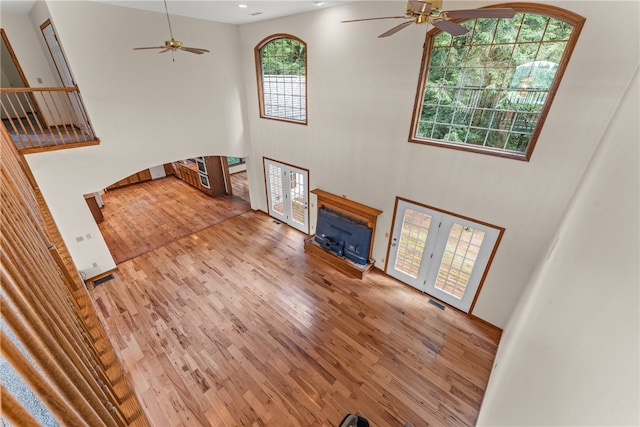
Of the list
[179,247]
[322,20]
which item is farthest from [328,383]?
[322,20]

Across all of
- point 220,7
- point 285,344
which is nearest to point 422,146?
point 285,344

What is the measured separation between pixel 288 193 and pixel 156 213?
4.33 metres

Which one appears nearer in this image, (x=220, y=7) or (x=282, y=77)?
(x=220, y=7)

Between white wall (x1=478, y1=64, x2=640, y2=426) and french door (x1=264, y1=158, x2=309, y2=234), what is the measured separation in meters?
5.05

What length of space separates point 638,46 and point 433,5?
230cm

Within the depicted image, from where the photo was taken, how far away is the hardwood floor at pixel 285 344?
3498 mm

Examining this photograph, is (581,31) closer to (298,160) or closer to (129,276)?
(298,160)

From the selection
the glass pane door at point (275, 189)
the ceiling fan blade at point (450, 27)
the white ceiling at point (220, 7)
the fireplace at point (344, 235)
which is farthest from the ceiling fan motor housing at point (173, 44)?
the fireplace at point (344, 235)

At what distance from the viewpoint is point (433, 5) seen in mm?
2037

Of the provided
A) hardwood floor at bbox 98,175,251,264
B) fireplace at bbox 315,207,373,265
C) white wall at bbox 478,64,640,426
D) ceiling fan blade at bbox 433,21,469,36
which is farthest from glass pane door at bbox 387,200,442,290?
hardwood floor at bbox 98,175,251,264

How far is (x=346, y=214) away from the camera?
5.68 m

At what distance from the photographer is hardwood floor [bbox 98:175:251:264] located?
6801mm

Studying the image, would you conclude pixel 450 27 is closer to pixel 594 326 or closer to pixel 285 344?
pixel 594 326

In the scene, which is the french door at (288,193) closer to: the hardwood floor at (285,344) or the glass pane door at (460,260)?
the hardwood floor at (285,344)
